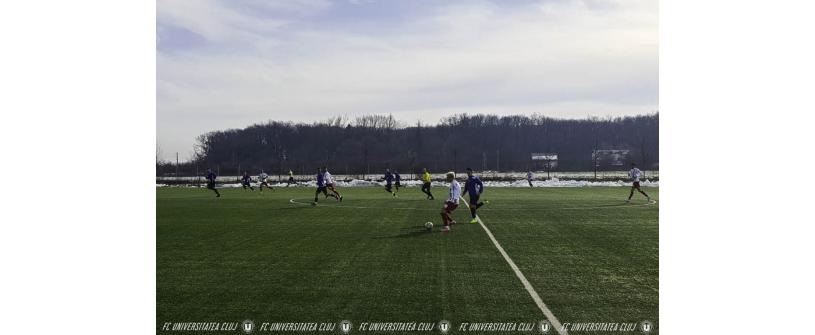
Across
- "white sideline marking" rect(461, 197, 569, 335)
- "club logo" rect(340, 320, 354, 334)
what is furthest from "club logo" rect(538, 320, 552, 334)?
"club logo" rect(340, 320, 354, 334)

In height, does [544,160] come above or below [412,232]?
above

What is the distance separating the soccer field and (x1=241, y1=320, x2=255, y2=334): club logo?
20cm

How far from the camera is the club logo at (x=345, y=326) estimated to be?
7040mm

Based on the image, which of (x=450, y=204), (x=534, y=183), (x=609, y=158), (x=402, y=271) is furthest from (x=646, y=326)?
(x=609, y=158)

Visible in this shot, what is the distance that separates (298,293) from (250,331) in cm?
184

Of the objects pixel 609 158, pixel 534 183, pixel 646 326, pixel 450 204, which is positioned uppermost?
pixel 609 158

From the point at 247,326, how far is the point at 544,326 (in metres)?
A: 3.47

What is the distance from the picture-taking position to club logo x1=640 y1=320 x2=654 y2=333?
279 inches

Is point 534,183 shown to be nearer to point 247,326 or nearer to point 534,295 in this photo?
point 534,295

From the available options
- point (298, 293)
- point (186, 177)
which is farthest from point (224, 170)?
point (298, 293)

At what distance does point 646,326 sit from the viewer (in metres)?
7.15

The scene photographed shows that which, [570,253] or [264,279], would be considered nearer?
[264,279]
